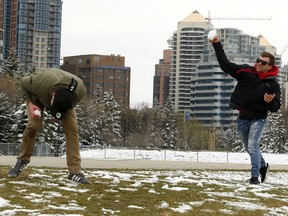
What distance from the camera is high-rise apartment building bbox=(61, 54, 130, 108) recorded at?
176875mm

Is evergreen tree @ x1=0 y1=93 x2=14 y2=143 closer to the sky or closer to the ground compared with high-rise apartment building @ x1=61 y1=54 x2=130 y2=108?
closer to the ground

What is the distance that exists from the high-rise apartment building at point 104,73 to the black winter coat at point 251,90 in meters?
167

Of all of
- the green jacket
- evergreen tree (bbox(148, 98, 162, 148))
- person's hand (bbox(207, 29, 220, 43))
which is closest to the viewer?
the green jacket

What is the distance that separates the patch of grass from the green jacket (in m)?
1.02

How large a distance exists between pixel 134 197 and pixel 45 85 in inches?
72.3

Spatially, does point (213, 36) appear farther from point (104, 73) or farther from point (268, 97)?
point (104, 73)

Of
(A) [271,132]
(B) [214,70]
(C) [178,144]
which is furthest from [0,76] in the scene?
(B) [214,70]

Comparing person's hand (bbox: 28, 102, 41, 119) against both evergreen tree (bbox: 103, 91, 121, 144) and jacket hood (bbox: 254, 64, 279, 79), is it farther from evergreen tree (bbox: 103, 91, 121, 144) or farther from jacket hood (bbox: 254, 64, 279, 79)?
evergreen tree (bbox: 103, 91, 121, 144)

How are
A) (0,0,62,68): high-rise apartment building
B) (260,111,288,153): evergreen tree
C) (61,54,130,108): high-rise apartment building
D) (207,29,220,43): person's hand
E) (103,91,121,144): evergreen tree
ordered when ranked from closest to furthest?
1. (207,29,220,43): person's hand
2. (260,111,288,153): evergreen tree
3. (103,91,121,144): evergreen tree
4. (0,0,62,68): high-rise apartment building
5. (61,54,130,108): high-rise apartment building

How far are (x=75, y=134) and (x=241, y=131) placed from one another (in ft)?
8.32

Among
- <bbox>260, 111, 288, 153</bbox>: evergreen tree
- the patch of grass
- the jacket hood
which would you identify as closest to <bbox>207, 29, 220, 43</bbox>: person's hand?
the jacket hood

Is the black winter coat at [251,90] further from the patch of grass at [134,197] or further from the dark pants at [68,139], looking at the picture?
the dark pants at [68,139]

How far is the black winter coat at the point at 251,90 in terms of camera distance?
27.6 feet

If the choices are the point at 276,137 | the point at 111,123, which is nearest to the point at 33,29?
the point at 111,123
